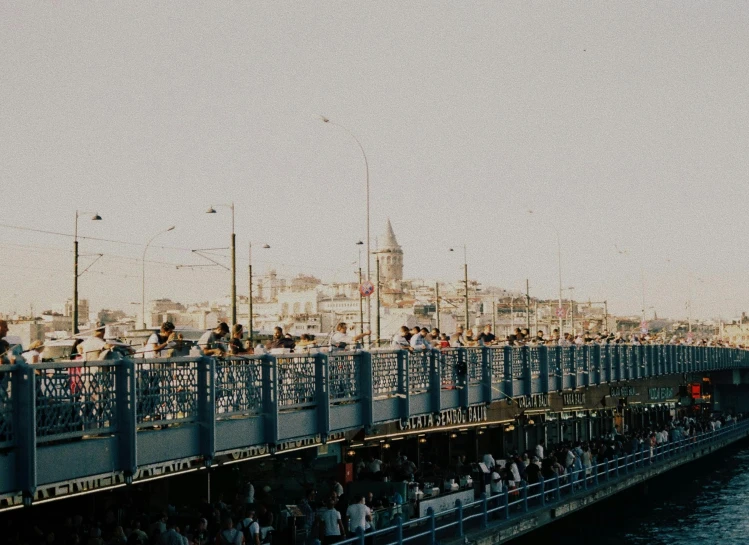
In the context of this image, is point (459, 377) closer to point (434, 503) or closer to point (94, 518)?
point (434, 503)

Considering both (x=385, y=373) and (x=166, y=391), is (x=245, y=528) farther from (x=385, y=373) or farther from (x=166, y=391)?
(x=385, y=373)

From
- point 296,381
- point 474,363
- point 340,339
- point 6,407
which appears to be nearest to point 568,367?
point 474,363

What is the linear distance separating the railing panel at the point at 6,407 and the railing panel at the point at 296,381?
6.83m

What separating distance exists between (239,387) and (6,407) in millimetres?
5712

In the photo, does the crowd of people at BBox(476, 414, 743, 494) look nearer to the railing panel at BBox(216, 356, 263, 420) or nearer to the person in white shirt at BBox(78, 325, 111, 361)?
the railing panel at BBox(216, 356, 263, 420)

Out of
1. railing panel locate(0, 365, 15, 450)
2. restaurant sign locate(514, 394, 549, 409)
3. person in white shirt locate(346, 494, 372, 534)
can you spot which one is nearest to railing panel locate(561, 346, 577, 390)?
restaurant sign locate(514, 394, 549, 409)

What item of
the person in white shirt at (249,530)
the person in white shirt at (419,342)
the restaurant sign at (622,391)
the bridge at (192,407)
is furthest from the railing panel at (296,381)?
the restaurant sign at (622,391)

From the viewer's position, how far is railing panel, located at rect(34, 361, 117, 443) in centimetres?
1409

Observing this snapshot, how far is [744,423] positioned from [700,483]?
22.4m

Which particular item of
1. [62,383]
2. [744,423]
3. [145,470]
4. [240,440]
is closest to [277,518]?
[240,440]

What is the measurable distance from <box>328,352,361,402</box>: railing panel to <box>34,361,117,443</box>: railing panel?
7332 mm

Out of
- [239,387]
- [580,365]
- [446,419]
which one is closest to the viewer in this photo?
[239,387]

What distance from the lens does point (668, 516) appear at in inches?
1758

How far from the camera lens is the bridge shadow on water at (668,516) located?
38375mm
